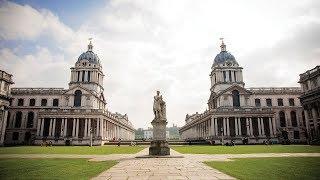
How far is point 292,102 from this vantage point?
8531cm

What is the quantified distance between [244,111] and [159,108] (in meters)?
53.1

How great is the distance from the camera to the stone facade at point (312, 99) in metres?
56.2

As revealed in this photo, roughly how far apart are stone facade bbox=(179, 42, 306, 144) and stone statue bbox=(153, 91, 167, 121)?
45184 mm

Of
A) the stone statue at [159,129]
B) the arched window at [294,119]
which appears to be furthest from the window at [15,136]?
the arched window at [294,119]

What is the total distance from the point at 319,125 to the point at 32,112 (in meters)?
80.8

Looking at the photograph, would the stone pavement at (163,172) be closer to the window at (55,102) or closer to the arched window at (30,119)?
the window at (55,102)

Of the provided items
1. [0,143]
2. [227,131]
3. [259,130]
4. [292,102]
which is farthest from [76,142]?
[292,102]

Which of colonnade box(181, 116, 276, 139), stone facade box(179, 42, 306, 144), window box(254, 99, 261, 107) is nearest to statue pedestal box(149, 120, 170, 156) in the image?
stone facade box(179, 42, 306, 144)

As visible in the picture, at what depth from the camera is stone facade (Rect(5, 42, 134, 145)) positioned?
241 feet

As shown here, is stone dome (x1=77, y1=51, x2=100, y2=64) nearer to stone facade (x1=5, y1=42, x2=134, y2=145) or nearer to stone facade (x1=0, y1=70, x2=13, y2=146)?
stone facade (x1=5, y1=42, x2=134, y2=145)

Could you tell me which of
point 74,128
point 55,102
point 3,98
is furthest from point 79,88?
point 3,98

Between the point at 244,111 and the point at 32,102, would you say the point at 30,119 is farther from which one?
the point at 244,111

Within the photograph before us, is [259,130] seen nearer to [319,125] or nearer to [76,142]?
[319,125]

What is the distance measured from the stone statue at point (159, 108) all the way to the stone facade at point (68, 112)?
44133mm
